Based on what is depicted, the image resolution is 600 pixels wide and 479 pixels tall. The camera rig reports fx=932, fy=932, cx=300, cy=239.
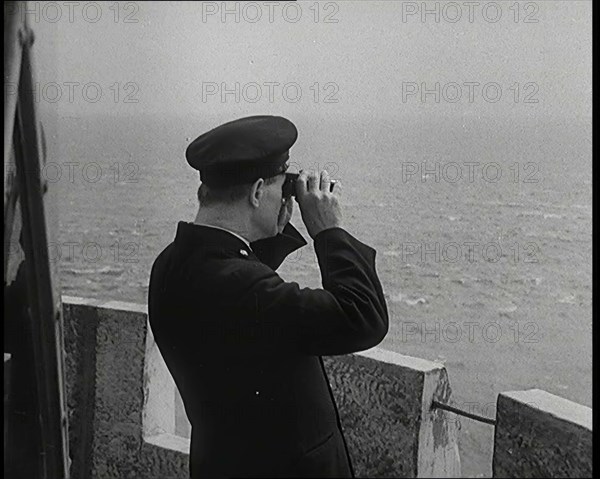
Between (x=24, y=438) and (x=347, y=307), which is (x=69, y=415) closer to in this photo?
(x=24, y=438)

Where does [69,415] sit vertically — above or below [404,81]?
below

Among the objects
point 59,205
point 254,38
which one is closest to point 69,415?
point 59,205

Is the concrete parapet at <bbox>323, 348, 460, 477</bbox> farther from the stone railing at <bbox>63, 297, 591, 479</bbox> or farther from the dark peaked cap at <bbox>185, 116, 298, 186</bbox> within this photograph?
the dark peaked cap at <bbox>185, 116, 298, 186</bbox>

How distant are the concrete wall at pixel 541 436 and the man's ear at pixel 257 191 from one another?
1.86ft

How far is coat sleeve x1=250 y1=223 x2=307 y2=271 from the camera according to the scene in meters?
1.73

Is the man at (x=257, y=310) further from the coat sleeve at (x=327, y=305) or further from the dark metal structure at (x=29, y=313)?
the dark metal structure at (x=29, y=313)

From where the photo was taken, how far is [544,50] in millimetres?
1760

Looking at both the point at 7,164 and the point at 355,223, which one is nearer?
the point at 355,223

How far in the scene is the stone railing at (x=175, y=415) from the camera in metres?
1.67

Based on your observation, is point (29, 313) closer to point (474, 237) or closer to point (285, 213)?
point (285, 213)

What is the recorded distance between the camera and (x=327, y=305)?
154 centimetres

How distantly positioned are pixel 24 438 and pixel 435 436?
1.01m

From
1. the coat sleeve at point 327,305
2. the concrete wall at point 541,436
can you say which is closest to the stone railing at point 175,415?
the concrete wall at point 541,436

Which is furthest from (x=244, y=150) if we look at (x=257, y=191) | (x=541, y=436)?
(x=541, y=436)
